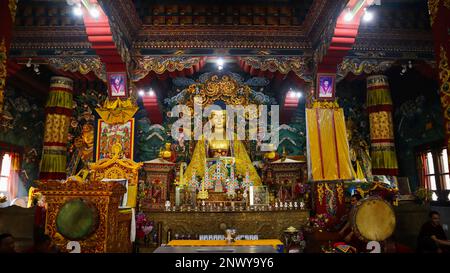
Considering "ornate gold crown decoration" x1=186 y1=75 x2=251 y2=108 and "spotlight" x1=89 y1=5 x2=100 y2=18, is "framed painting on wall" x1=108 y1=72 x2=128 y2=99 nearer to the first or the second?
"spotlight" x1=89 y1=5 x2=100 y2=18

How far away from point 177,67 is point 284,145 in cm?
502

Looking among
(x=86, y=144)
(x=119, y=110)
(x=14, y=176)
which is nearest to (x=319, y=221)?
(x=119, y=110)

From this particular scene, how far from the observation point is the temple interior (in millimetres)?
4590

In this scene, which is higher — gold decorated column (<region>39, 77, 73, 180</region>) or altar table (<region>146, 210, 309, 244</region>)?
gold decorated column (<region>39, 77, 73, 180</region>)

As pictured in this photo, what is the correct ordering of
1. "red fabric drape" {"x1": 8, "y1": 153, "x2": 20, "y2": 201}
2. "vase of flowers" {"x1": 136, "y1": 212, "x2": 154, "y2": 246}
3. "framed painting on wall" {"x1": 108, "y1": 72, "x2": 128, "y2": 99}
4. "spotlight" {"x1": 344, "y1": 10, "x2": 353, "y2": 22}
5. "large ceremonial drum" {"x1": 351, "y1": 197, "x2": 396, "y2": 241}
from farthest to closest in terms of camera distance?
"red fabric drape" {"x1": 8, "y1": 153, "x2": 20, "y2": 201} < "framed painting on wall" {"x1": 108, "y1": 72, "x2": 128, "y2": 99} < "vase of flowers" {"x1": 136, "y1": 212, "x2": 154, "y2": 246} < "spotlight" {"x1": 344, "y1": 10, "x2": 353, "y2": 22} < "large ceremonial drum" {"x1": 351, "y1": 197, "x2": 396, "y2": 241}

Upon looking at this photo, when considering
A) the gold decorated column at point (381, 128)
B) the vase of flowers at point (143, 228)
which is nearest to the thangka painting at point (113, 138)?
the vase of flowers at point (143, 228)

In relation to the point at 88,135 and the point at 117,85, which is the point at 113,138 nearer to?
the point at 88,135

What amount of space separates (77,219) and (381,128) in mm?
8190

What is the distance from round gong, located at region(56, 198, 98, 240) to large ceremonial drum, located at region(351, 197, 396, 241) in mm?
2969

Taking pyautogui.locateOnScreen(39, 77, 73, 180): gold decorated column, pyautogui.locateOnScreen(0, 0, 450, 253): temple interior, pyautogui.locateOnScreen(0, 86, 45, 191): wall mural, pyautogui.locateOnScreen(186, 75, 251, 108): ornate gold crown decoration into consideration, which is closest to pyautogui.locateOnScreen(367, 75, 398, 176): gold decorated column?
pyautogui.locateOnScreen(0, 0, 450, 253): temple interior

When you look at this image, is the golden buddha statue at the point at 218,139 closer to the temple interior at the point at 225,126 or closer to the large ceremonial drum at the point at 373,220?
the temple interior at the point at 225,126

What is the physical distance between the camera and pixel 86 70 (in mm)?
7715

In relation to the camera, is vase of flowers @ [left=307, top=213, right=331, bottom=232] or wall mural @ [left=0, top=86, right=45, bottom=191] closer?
vase of flowers @ [left=307, top=213, right=331, bottom=232]
